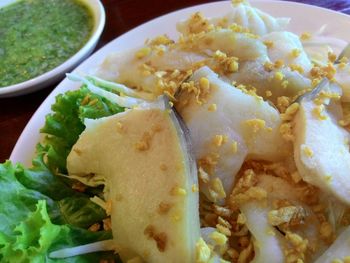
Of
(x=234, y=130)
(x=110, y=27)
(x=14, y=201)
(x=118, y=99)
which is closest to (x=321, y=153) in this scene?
(x=234, y=130)

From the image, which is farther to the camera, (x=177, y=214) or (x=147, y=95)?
(x=147, y=95)

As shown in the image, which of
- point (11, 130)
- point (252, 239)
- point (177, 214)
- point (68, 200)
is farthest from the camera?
point (11, 130)

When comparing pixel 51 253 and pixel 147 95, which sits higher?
pixel 147 95

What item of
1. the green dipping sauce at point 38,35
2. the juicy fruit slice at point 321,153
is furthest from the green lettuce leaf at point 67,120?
the green dipping sauce at point 38,35

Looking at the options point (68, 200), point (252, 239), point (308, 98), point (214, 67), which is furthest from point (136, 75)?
point (252, 239)

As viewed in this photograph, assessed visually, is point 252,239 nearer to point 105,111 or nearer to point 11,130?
point 105,111

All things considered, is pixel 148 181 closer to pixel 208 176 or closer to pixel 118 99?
pixel 208 176

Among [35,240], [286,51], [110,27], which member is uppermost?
[286,51]

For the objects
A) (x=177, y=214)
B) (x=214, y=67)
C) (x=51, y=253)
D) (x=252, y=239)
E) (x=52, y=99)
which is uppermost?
(x=214, y=67)
